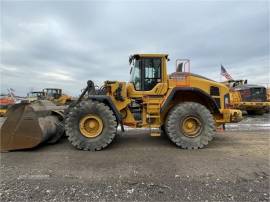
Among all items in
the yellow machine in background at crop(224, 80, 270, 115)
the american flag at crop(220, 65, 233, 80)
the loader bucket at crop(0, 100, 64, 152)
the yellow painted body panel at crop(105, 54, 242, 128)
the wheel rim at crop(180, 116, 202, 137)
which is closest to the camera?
the loader bucket at crop(0, 100, 64, 152)

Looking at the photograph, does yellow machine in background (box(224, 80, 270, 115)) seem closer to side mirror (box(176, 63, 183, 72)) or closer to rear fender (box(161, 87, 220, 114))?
rear fender (box(161, 87, 220, 114))

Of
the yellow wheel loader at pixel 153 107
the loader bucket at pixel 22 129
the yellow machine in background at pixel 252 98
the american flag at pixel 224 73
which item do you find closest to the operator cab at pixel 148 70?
the yellow wheel loader at pixel 153 107

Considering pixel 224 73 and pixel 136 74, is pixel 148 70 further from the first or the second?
pixel 224 73

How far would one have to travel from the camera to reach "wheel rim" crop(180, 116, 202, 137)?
17.9ft

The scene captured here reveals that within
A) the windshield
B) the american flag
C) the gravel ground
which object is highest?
the american flag

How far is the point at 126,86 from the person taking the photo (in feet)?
19.1

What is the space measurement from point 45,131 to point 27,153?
63cm

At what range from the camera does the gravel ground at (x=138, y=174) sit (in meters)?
2.95

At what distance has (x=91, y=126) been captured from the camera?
5.35m

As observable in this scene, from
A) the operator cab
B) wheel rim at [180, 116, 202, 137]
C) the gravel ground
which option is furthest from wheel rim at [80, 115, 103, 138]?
wheel rim at [180, 116, 202, 137]

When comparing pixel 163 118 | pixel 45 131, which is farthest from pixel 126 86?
pixel 45 131

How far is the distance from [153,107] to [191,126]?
1.12 metres

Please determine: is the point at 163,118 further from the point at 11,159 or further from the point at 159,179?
the point at 11,159

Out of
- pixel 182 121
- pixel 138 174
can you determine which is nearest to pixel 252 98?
A: pixel 182 121
